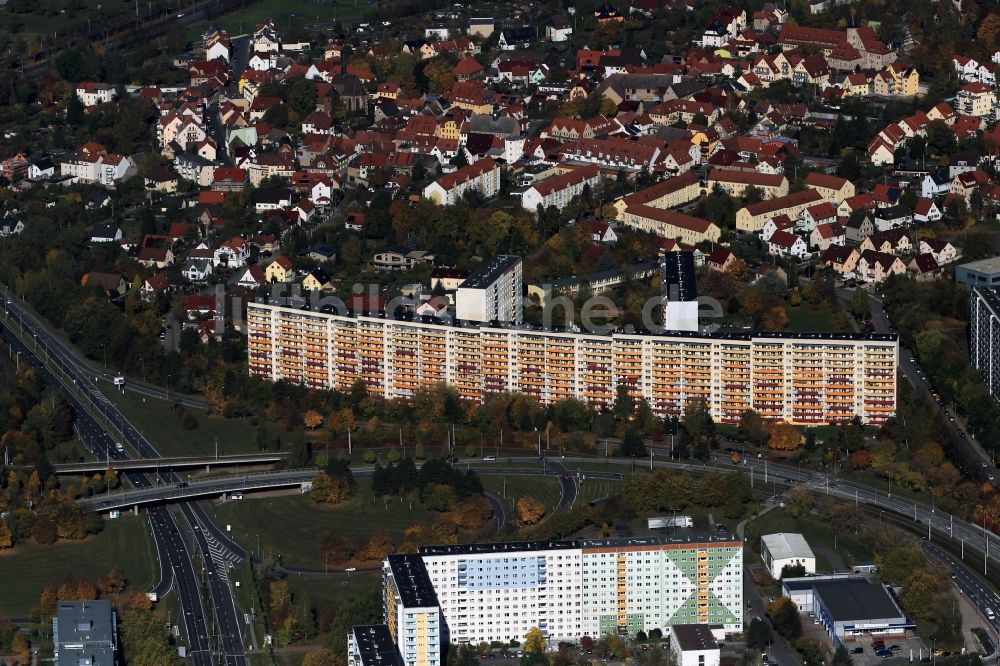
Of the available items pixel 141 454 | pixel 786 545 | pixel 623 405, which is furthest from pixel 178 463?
pixel 786 545

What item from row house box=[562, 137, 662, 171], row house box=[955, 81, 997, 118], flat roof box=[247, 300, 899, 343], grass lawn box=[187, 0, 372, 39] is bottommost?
flat roof box=[247, 300, 899, 343]

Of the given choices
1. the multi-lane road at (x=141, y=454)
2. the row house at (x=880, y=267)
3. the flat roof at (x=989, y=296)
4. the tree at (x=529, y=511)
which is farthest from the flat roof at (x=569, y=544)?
the row house at (x=880, y=267)

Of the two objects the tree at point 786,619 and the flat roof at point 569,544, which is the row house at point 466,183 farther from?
the tree at point 786,619

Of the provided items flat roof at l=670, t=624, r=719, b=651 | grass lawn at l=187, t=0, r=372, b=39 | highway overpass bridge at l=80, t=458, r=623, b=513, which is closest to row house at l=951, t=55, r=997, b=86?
grass lawn at l=187, t=0, r=372, b=39

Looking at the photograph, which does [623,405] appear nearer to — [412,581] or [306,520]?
[306,520]

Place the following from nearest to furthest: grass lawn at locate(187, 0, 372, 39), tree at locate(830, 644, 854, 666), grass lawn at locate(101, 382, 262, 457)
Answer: tree at locate(830, 644, 854, 666) → grass lawn at locate(101, 382, 262, 457) → grass lawn at locate(187, 0, 372, 39)

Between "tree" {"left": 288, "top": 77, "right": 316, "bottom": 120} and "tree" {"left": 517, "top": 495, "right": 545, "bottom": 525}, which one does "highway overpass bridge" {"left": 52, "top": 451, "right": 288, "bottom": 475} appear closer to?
"tree" {"left": 517, "top": 495, "right": 545, "bottom": 525}

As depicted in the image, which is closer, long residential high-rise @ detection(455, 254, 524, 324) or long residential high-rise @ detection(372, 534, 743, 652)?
long residential high-rise @ detection(372, 534, 743, 652)

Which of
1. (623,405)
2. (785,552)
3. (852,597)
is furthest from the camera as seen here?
(623,405)
